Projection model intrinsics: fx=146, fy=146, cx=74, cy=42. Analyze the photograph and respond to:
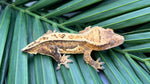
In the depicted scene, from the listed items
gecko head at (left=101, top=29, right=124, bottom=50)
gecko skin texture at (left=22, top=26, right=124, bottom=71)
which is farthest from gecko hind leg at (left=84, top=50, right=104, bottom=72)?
gecko head at (left=101, top=29, right=124, bottom=50)

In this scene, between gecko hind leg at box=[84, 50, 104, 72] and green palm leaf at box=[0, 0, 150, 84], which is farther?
gecko hind leg at box=[84, 50, 104, 72]

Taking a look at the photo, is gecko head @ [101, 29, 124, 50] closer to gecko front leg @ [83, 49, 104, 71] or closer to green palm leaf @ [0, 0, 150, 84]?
green palm leaf @ [0, 0, 150, 84]

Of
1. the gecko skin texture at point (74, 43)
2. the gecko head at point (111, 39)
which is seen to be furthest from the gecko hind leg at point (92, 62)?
the gecko head at point (111, 39)

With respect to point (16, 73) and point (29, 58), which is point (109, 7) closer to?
point (29, 58)

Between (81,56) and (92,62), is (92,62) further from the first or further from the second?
(81,56)

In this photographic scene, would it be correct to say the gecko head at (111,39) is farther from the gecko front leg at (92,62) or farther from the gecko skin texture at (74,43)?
the gecko front leg at (92,62)

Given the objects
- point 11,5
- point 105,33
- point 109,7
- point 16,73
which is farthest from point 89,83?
point 11,5

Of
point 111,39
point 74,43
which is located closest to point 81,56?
point 74,43

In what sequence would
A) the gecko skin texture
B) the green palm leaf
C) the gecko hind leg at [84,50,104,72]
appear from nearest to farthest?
1. the green palm leaf
2. the gecko hind leg at [84,50,104,72]
3. the gecko skin texture
